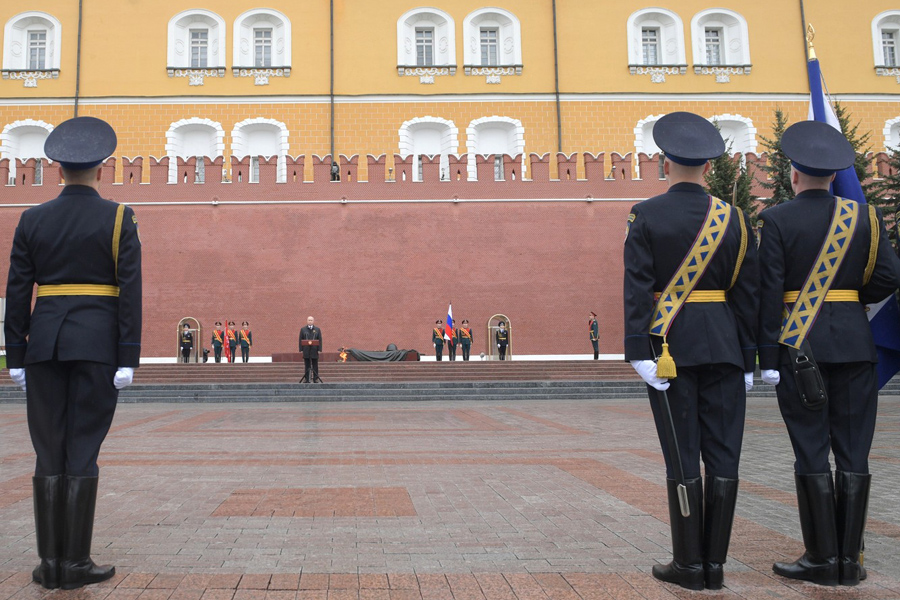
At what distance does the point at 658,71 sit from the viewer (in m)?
27.6

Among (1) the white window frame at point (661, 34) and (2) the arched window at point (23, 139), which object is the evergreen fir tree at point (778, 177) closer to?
(1) the white window frame at point (661, 34)

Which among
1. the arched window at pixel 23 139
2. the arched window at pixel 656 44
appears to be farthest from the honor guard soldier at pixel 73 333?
the arched window at pixel 656 44

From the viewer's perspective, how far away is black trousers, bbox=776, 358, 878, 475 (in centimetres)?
322

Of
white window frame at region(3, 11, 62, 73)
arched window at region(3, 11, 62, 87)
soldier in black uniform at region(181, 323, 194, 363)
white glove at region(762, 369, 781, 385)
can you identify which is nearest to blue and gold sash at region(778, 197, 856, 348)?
white glove at region(762, 369, 781, 385)

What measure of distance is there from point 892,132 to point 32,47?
2912 cm

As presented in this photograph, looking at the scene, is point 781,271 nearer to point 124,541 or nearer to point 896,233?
point 896,233

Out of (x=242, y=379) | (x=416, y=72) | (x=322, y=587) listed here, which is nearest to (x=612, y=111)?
(x=416, y=72)

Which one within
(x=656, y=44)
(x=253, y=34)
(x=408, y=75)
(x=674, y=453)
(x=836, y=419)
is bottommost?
(x=674, y=453)

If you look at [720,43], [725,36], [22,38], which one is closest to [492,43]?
[720,43]

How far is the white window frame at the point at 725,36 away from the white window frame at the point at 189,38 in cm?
1585

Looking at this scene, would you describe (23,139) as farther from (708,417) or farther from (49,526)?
(708,417)

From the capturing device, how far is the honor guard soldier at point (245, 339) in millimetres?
22203

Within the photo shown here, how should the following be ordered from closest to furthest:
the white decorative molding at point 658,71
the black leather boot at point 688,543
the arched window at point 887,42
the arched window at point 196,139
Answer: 1. the black leather boot at point 688,543
2. the arched window at point 196,139
3. the white decorative molding at point 658,71
4. the arched window at point 887,42

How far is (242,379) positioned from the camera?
19.2m
